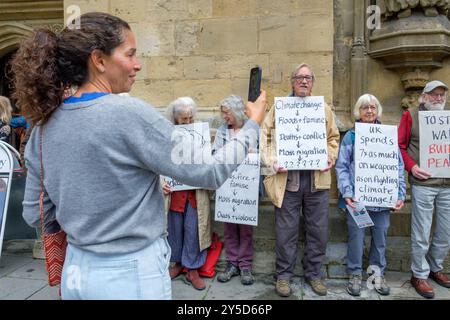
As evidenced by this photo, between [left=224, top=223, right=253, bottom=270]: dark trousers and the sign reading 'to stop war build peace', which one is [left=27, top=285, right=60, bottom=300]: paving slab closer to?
[left=224, top=223, right=253, bottom=270]: dark trousers

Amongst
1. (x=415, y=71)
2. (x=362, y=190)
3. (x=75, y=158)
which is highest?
(x=415, y=71)

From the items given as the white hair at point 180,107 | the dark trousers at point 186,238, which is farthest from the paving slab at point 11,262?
the white hair at point 180,107

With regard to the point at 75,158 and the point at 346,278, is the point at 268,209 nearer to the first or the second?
the point at 346,278

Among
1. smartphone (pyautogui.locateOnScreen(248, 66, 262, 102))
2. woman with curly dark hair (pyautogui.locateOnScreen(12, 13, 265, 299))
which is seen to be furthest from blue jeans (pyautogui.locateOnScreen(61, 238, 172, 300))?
smartphone (pyautogui.locateOnScreen(248, 66, 262, 102))

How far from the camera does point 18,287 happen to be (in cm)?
374

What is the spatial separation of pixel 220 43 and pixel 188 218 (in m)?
1.89

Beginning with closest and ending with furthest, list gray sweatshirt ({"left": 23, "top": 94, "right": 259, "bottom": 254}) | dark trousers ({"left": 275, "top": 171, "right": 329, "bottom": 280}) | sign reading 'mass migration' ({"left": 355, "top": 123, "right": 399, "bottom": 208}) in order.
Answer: gray sweatshirt ({"left": 23, "top": 94, "right": 259, "bottom": 254}) → sign reading 'mass migration' ({"left": 355, "top": 123, "right": 399, "bottom": 208}) → dark trousers ({"left": 275, "top": 171, "right": 329, "bottom": 280})

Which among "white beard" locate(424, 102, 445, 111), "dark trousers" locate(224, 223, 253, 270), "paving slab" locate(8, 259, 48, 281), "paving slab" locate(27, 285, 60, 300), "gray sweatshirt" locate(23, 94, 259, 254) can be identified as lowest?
"paving slab" locate(27, 285, 60, 300)

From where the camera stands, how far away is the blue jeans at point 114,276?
1263mm

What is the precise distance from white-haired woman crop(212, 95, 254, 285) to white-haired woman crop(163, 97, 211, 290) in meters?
0.23

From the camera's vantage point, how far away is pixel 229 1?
4.18m

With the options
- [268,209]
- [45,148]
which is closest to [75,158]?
[45,148]

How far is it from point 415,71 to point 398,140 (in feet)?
4.24

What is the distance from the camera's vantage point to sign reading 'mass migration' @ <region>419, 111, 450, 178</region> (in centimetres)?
350
